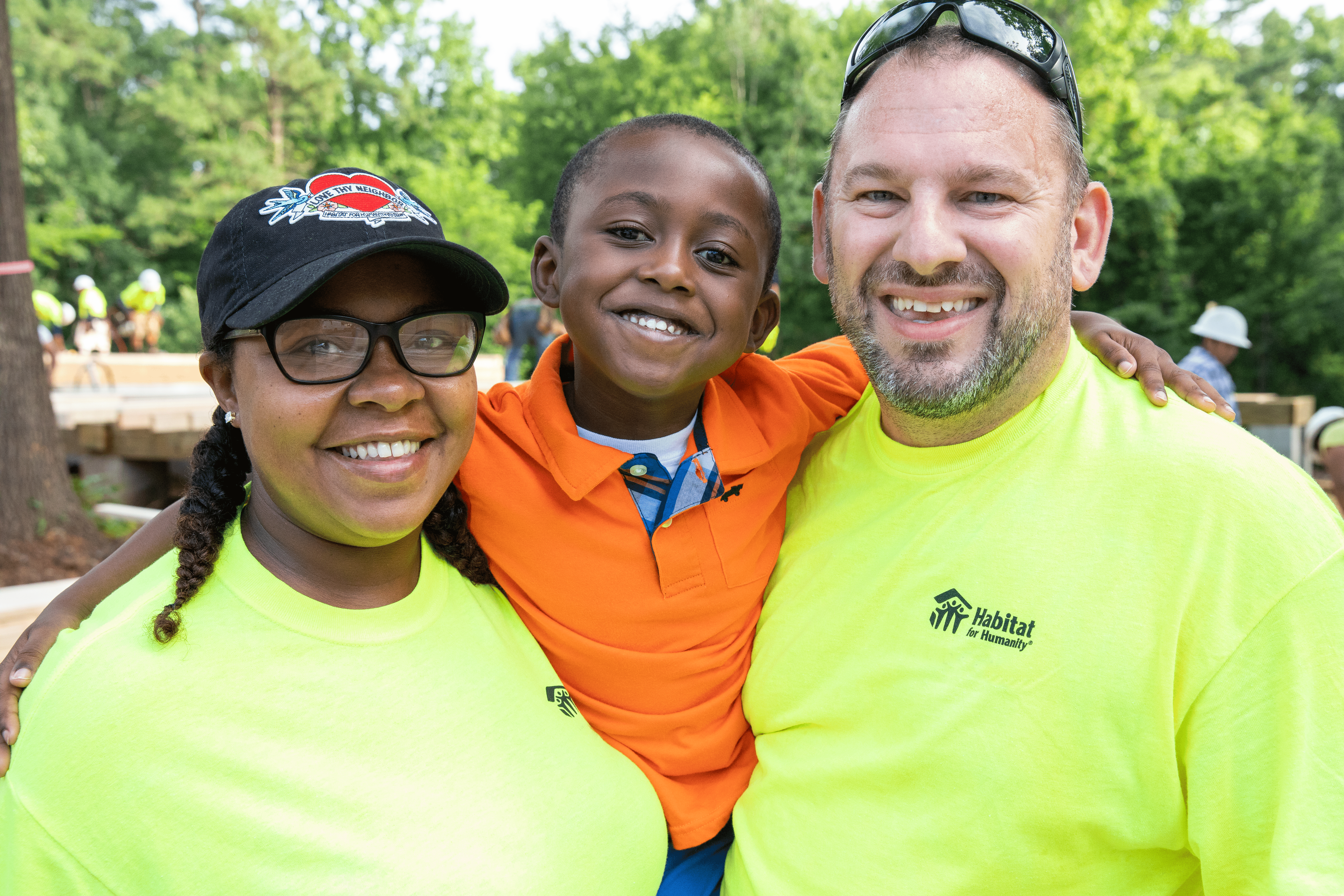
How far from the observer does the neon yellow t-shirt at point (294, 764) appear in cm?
139

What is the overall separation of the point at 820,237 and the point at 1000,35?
0.62m

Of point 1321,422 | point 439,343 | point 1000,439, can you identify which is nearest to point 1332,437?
point 1321,422

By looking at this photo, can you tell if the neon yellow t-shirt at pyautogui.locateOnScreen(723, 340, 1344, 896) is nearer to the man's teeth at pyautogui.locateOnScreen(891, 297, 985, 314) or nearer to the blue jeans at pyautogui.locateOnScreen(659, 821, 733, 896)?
the blue jeans at pyautogui.locateOnScreen(659, 821, 733, 896)

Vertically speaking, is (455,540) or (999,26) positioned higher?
(999,26)

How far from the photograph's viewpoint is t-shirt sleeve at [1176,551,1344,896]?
142 centimetres

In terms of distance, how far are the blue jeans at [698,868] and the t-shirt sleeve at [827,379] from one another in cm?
114

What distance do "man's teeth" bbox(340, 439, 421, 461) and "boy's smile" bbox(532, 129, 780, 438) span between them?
0.73 metres

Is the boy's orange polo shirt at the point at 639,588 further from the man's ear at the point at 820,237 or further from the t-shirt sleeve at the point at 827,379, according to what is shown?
the man's ear at the point at 820,237

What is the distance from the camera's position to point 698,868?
2117 mm

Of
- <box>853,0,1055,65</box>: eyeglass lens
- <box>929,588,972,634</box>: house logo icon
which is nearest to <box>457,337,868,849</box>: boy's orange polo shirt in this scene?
<box>929,588,972,634</box>: house logo icon

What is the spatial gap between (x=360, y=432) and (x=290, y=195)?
0.48 m

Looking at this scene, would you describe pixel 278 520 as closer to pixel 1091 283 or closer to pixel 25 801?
pixel 25 801

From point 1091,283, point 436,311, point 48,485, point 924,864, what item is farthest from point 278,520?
point 48,485

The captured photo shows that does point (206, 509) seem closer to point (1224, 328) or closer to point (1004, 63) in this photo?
point (1004, 63)
